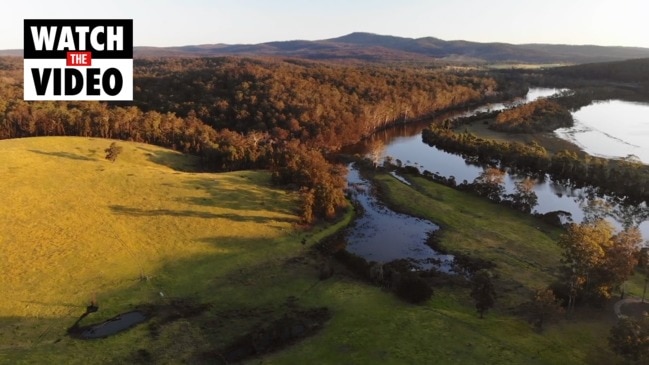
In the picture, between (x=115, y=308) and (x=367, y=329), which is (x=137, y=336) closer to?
(x=115, y=308)

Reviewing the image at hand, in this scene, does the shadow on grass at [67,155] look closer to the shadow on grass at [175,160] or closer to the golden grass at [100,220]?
the golden grass at [100,220]

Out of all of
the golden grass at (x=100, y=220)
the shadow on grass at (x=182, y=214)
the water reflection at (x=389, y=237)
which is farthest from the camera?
the shadow on grass at (x=182, y=214)

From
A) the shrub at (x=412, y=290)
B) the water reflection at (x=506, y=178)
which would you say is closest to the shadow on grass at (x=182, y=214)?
the shrub at (x=412, y=290)

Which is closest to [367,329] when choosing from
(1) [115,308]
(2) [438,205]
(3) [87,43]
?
(1) [115,308]

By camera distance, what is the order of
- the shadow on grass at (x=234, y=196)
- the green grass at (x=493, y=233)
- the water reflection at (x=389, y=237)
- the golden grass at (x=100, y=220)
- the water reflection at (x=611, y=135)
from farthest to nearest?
the water reflection at (x=611, y=135) < the shadow on grass at (x=234, y=196) < the water reflection at (x=389, y=237) < the green grass at (x=493, y=233) < the golden grass at (x=100, y=220)

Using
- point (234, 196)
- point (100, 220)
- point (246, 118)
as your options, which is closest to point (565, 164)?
point (234, 196)

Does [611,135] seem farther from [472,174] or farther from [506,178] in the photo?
[472,174]
